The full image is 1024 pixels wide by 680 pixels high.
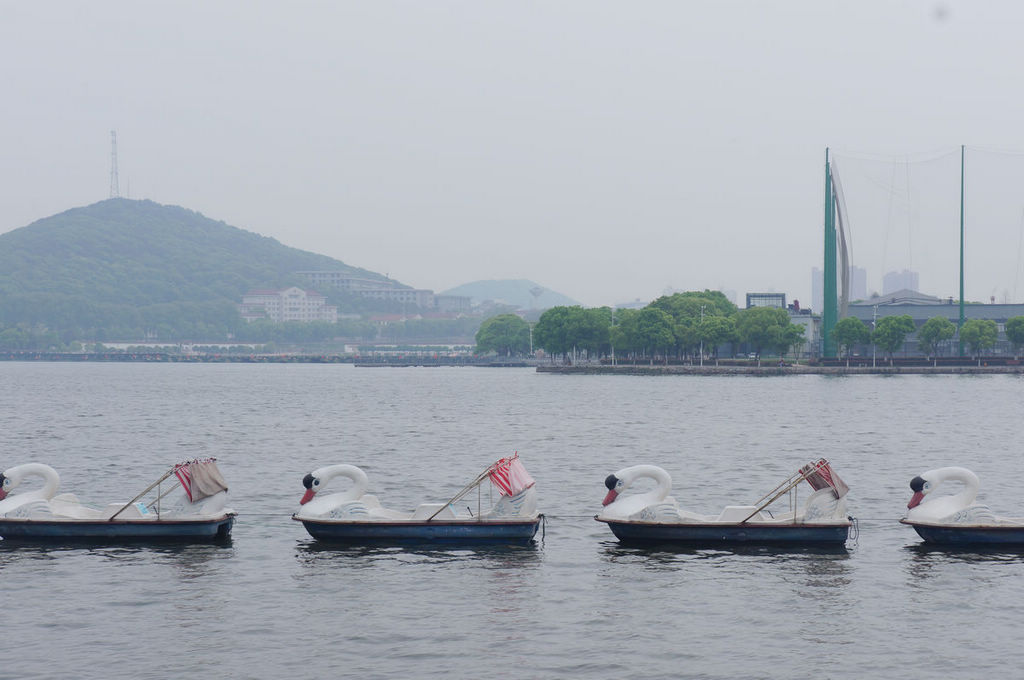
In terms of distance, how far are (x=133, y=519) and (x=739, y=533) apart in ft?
65.2

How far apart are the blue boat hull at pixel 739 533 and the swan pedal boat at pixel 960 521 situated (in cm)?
254

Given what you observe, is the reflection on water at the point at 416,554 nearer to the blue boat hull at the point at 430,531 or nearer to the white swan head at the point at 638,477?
the blue boat hull at the point at 430,531

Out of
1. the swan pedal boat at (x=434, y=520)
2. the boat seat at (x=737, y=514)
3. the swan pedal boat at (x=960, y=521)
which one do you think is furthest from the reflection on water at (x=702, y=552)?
the swan pedal boat at (x=434, y=520)

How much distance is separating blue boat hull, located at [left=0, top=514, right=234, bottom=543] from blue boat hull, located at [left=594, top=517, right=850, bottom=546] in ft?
44.6

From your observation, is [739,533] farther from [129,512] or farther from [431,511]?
[129,512]

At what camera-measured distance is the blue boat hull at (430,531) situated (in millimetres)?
37031

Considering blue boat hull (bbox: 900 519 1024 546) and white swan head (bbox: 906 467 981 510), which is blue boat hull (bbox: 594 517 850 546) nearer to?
blue boat hull (bbox: 900 519 1024 546)

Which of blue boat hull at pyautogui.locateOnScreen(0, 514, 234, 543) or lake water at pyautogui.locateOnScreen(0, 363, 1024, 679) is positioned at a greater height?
blue boat hull at pyautogui.locateOnScreen(0, 514, 234, 543)

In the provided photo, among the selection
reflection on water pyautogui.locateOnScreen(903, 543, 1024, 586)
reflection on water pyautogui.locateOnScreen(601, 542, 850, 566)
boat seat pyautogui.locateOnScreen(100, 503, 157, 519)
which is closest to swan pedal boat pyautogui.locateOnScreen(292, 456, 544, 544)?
reflection on water pyautogui.locateOnScreen(601, 542, 850, 566)

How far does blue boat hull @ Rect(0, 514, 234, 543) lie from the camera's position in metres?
38.0

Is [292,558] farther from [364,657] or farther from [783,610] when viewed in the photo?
[783,610]

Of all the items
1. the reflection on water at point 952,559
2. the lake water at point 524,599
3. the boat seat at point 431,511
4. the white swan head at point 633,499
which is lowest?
the lake water at point 524,599

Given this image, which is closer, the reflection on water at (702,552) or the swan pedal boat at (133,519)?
the reflection on water at (702,552)

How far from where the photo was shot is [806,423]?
9738 centimetres
